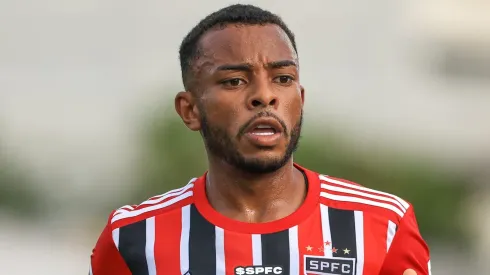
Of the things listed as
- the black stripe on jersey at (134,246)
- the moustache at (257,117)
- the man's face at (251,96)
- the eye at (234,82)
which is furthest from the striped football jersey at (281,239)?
the eye at (234,82)

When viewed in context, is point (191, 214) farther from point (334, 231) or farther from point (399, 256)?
point (399, 256)

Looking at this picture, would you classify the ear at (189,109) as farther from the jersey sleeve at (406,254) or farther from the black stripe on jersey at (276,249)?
the jersey sleeve at (406,254)

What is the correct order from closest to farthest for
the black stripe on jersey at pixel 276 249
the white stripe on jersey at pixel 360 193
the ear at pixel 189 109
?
the black stripe on jersey at pixel 276 249
the white stripe on jersey at pixel 360 193
the ear at pixel 189 109

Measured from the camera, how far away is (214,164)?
4.31 metres

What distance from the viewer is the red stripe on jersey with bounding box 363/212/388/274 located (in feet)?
13.1

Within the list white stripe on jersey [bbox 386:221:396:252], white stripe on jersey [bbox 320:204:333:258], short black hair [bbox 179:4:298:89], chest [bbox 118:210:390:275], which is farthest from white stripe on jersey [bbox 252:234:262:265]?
short black hair [bbox 179:4:298:89]

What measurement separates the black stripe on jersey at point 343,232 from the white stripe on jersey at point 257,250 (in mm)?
275

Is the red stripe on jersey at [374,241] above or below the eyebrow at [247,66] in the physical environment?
below

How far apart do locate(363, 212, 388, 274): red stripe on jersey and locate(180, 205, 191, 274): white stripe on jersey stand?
0.68m

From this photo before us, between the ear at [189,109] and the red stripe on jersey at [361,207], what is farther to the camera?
the ear at [189,109]

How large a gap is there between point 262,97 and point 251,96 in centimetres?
5

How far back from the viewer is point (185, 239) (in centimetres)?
420

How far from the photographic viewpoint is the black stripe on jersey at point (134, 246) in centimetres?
419

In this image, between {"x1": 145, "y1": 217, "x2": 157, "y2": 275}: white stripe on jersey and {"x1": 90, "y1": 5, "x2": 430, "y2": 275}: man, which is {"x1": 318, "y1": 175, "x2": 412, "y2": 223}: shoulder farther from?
{"x1": 145, "y1": 217, "x2": 157, "y2": 275}: white stripe on jersey
